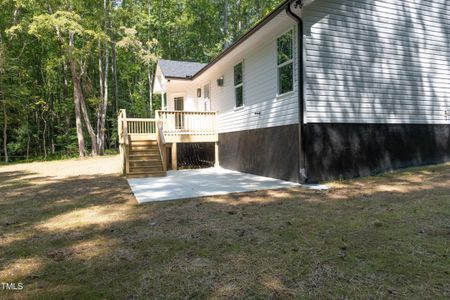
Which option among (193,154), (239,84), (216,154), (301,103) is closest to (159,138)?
(216,154)

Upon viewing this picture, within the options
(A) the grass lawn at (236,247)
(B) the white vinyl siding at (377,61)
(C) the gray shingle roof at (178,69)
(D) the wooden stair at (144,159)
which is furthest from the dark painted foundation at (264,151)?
(C) the gray shingle roof at (178,69)

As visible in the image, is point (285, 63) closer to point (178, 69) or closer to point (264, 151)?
point (264, 151)

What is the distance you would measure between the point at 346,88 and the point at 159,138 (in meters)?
6.13

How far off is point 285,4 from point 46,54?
2308 centimetres

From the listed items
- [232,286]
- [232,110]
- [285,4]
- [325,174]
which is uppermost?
[285,4]

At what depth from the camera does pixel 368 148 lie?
771 centimetres

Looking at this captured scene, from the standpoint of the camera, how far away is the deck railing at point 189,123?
11.4m

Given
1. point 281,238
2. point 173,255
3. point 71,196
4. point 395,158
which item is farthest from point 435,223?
point 71,196

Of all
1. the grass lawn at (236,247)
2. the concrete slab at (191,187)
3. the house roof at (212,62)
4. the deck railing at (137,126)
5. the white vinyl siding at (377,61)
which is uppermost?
the house roof at (212,62)

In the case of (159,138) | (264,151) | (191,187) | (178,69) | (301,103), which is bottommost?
(191,187)

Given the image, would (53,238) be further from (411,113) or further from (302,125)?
(411,113)

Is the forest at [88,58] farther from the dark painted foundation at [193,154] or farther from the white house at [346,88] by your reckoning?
the white house at [346,88]

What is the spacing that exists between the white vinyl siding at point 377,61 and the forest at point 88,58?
14232 millimetres

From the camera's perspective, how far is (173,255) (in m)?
3.21
